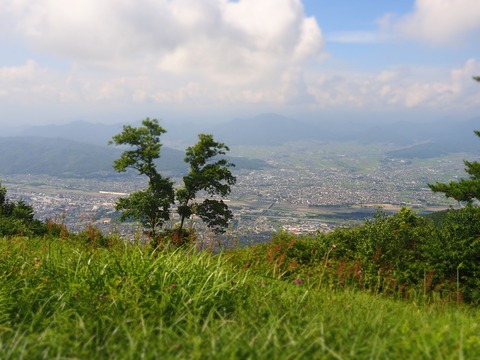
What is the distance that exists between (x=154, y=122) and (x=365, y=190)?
12791 centimetres

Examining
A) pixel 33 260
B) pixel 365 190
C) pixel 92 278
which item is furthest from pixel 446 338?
pixel 365 190

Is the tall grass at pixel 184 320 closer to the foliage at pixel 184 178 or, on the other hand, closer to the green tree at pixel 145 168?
→ the green tree at pixel 145 168

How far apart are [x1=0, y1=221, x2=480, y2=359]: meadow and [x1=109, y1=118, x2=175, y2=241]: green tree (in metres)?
15.9

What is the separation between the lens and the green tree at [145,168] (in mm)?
21422

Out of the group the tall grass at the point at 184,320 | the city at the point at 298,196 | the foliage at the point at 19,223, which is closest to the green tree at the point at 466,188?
the tall grass at the point at 184,320

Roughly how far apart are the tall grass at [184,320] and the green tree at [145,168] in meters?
16.1

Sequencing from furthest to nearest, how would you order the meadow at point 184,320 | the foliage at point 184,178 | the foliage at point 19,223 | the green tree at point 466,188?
the foliage at point 184,178
the green tree at point 466,188
the foliage at point 19,223
the meadow at point 184,320

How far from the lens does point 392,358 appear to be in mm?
2785

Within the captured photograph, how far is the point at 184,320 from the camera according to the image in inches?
145

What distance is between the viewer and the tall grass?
283 centimetres

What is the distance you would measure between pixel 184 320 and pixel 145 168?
19531mm

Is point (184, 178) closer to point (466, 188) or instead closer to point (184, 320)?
point (466, 188)

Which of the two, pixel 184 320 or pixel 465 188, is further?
pixel 465 188

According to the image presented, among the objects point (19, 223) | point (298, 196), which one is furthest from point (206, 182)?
point (298, 196)
